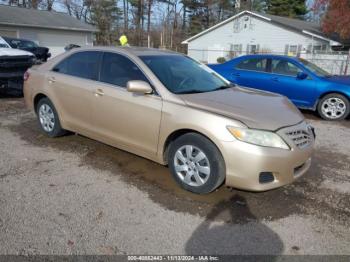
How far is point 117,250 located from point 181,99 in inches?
72.7

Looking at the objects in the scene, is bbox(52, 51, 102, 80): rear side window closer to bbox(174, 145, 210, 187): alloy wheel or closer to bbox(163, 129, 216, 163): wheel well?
bbox(163, 129, 216, 163): wheel well

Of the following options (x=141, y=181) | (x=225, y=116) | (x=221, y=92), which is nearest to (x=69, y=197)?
(x=141, y=181)

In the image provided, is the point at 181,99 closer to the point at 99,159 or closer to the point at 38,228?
the point at 99,159

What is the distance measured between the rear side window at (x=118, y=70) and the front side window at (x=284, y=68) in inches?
207

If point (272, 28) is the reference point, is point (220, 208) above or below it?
below

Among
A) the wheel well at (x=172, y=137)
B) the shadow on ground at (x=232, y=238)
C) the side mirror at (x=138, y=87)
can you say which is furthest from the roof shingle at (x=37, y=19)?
the shadow on ground at (x=232, y=238)

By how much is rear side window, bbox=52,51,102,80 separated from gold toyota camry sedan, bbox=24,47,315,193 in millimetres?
17

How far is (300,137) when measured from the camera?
12.5ft

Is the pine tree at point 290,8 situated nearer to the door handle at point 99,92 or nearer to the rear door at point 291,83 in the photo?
the rear door at point 291,83

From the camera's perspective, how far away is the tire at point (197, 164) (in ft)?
12.1

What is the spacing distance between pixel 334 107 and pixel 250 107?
511 centimetres

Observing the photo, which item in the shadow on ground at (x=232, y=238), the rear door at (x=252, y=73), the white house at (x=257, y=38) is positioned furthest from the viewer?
the white house at (x=257, y=38)

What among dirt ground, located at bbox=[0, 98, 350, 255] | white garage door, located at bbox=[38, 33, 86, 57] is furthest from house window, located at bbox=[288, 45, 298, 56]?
dirt ground, located at bbox=[0, 98, 350, 255]

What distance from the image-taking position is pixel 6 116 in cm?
767
